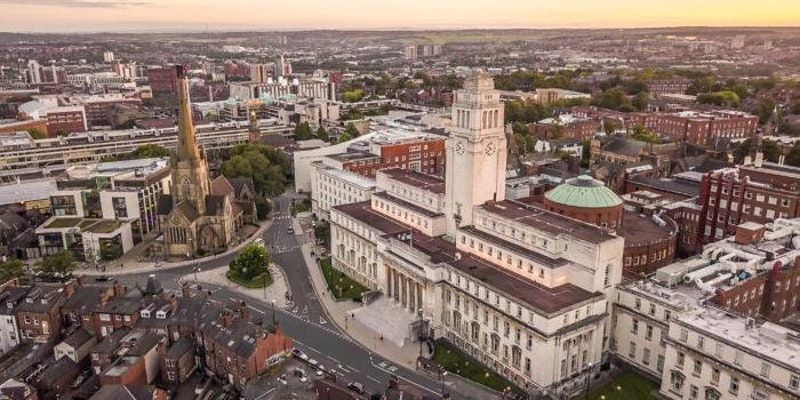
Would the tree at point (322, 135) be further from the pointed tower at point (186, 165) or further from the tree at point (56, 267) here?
the tree at point (56, 267)

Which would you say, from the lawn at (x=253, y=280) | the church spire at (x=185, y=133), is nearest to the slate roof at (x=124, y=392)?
the lawn at (x=253, y=280)

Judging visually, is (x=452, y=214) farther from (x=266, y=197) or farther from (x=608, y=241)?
(x=266, y=197)

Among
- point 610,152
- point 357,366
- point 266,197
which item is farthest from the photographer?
point 610,152

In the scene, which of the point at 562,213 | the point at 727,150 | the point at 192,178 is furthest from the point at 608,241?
the point at 727,150

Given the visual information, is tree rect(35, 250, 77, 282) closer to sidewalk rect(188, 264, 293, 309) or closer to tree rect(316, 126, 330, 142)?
sidewalk rect(188, 264, 293, 309)

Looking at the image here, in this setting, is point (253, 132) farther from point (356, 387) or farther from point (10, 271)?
point (356, 387)

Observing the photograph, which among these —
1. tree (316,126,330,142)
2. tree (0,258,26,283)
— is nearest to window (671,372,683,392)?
tree (0,258,26,283)

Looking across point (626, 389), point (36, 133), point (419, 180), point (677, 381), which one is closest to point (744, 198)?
point (626, 389)
